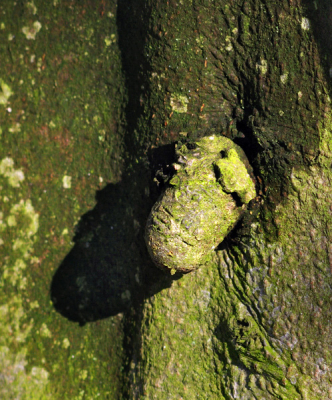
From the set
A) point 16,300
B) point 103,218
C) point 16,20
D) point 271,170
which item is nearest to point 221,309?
point 271,170

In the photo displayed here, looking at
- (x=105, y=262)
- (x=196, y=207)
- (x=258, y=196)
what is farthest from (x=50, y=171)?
(x=258, y=196)

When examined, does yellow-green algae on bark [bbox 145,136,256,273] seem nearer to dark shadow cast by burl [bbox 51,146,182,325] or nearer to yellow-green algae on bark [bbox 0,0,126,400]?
dark shadow cast by burl [bbox 51,146,182,325]

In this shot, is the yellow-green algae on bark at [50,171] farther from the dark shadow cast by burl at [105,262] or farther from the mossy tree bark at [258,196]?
the mossy tree bark at [258,196]

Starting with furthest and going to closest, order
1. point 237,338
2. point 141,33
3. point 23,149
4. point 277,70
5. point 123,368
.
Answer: point 23,149
point 123,368
point 141,33
point 237,338
point 277,70

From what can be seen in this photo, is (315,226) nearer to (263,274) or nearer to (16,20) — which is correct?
(263,274)

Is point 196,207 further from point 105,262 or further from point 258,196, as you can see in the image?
point 105,262

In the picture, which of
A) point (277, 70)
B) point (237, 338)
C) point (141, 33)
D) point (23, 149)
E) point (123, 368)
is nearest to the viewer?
point (277, 70)

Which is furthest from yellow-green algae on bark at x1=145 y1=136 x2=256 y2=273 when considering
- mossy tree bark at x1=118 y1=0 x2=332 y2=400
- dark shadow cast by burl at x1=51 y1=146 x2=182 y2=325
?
dark shadow cast by burl at x1=51 y1=146 x2=182 y2=325
